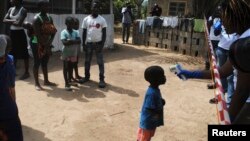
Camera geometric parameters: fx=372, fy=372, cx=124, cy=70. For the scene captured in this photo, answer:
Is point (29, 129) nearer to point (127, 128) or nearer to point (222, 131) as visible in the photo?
point (127, 128)

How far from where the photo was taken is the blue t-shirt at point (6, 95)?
347cm

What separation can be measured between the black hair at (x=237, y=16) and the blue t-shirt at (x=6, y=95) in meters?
2.08

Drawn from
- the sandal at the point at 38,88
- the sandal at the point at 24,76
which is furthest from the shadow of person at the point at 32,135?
the sandal at the point at 24,76

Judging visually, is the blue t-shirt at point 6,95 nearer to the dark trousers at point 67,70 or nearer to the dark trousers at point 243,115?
the dark trousers at point 243,115

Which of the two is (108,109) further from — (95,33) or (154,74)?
(154,74)

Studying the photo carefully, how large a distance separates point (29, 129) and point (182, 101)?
316 cm

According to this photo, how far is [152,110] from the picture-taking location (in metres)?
4.30

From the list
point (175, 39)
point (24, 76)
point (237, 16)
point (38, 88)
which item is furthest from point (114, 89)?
point (175, 39)

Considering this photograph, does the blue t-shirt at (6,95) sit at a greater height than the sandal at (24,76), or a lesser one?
greater

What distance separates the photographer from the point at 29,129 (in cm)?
560

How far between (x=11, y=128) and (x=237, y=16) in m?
2.26

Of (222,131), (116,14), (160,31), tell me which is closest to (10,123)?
(222,131)

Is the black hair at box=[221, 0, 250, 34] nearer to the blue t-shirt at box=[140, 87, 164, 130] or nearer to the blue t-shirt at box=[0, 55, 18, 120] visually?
the blue t-shirt at box=[140, 87, 164, 130]

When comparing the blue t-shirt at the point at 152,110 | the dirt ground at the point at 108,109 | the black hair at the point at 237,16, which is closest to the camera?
the black hair at the point at 237,16
